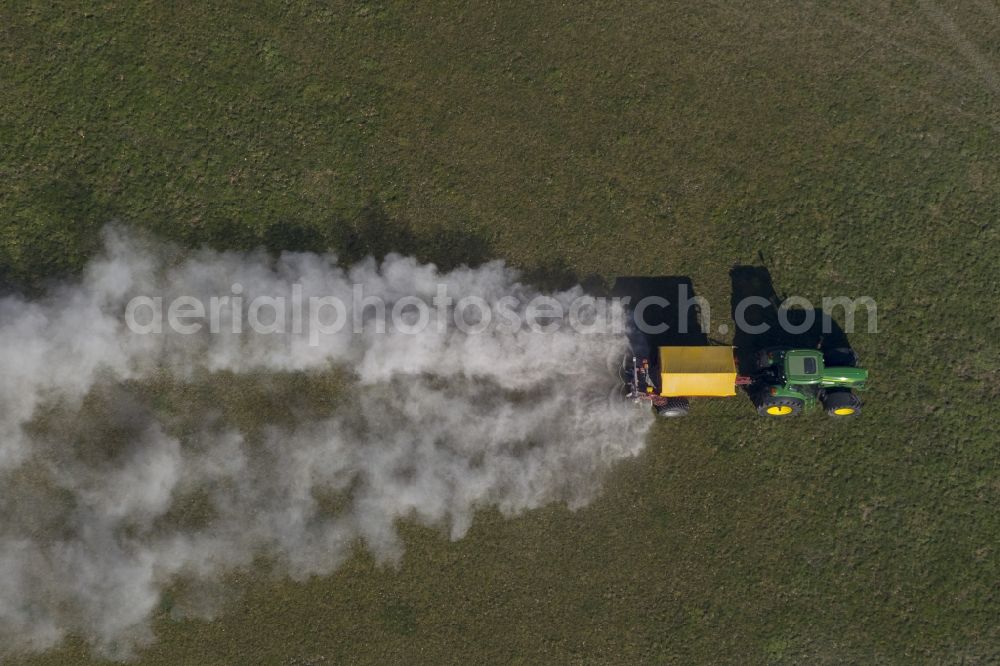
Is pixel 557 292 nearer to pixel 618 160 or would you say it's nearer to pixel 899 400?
pixel 618 160

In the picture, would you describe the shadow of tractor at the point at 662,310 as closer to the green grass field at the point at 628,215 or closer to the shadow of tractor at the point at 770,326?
the green grass field at the point at 628,215

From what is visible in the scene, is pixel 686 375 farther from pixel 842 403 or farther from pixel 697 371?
pixel 842 403

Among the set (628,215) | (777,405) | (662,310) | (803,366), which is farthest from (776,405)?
(628,215)

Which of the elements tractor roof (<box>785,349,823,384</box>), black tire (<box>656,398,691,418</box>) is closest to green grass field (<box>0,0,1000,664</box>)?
black tire (<box>656,398,691,418</box>)

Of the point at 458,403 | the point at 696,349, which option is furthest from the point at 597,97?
the point at 458,403

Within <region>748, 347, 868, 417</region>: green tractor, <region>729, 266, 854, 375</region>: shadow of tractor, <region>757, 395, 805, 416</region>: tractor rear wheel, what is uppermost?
<region>729, 266, 854, 375</region>: shadow of tractor

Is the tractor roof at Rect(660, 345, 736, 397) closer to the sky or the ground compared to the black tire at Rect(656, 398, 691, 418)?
closer to the sky

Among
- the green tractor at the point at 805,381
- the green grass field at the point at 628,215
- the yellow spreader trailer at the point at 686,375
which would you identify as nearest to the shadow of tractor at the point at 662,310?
the green grass field at the point at 628,215

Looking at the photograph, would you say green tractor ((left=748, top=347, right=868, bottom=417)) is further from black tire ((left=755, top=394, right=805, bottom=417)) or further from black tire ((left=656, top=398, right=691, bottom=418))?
black tire ((left=656, top=398, right=691, bottom=418))
